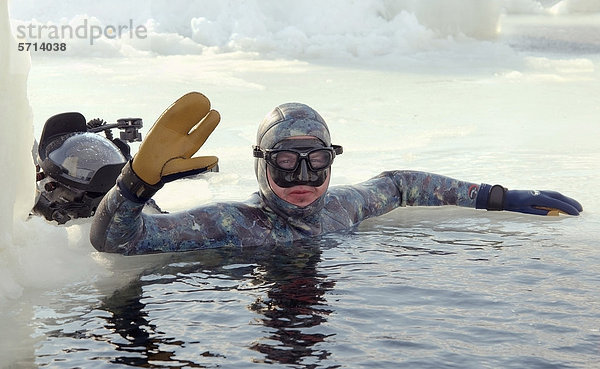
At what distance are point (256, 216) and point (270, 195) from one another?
157 mm

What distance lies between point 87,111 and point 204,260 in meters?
6.33

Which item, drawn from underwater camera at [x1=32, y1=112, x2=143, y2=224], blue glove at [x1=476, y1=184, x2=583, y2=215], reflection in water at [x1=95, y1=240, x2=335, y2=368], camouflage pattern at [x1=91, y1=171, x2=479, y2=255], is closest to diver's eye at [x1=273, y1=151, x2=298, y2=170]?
camouflage pattern at [x1=91, y1=171, x2=479, y2=255]

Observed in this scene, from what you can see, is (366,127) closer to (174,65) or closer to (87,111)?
(87,111)

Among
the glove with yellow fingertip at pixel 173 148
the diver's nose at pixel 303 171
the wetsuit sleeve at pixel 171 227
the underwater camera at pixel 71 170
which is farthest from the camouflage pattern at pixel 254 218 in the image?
the underwater camera at pixel 71 170

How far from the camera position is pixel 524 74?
47.8ft

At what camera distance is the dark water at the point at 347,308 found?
3.83m

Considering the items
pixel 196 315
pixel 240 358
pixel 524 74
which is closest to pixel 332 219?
pixel 196 315

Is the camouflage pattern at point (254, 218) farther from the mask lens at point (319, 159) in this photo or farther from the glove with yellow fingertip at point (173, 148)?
the mask lens at point (319, 159)

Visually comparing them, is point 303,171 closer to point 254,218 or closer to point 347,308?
point 254,218

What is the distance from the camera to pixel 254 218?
5832mm

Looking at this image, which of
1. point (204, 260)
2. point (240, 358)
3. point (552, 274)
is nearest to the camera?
point (240, 358)

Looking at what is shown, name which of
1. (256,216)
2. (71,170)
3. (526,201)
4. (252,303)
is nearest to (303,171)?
(256,216)

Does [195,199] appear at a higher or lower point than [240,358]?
higher

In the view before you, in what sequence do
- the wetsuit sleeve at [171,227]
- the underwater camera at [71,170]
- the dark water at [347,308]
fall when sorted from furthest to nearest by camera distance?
the underwater camera at [71,170], the wetsuit sleeve at [171,227], the dark water at [347,308]
